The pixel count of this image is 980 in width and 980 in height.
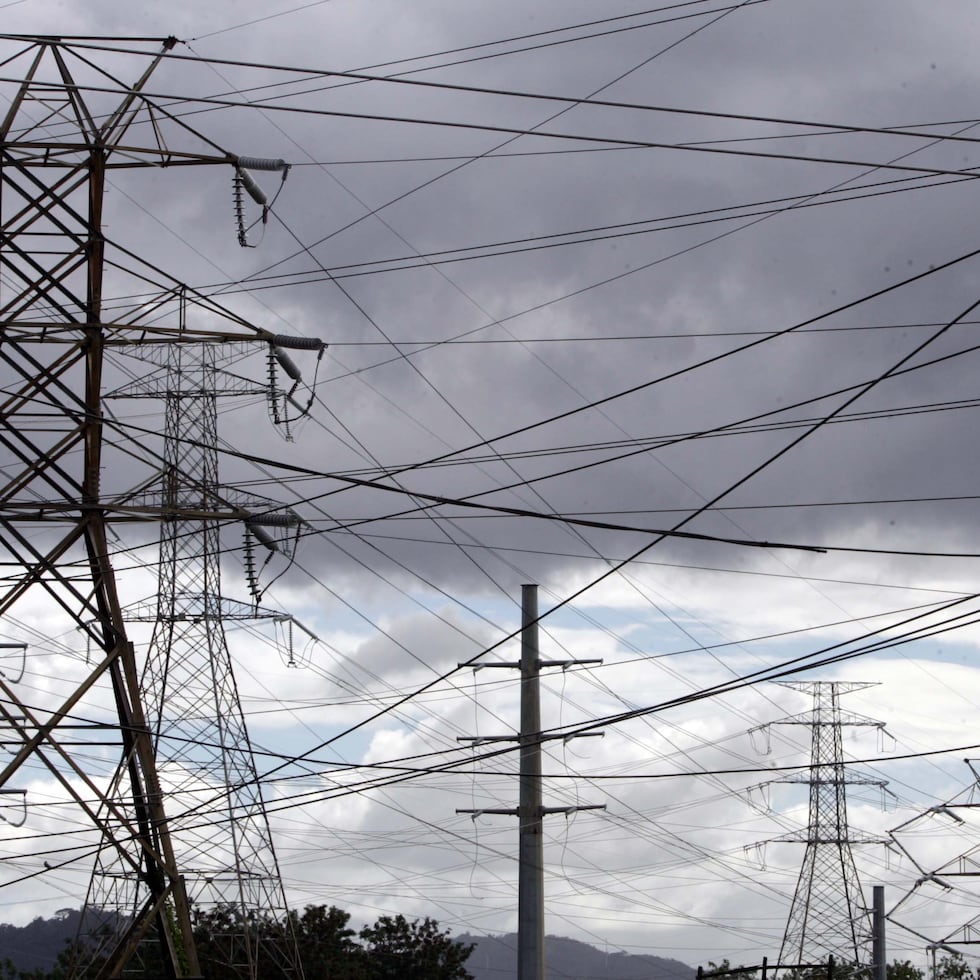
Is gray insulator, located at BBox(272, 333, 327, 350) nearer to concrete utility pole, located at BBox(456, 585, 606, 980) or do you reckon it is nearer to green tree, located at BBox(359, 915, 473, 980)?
concrete utility pole, located at BBox(456, 585, 606, 980)

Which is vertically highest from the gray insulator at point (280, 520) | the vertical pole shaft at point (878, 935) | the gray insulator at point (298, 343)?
the gray insulator at point (298, 343)

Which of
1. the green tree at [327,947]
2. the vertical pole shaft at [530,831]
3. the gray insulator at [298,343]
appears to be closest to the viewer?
the gray insulator at [298,343]

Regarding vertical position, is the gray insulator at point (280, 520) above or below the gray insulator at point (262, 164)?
below

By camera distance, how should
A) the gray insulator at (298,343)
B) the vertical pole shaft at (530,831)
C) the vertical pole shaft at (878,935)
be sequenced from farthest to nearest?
A: the vertical pole shaft at (878,935), the vertical pole shaft at (530,831), the gray insulator at (298,343)

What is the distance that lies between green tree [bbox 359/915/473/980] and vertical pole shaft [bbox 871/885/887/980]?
22045 millimetres

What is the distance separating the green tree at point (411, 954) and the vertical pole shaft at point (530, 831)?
26.4 metres

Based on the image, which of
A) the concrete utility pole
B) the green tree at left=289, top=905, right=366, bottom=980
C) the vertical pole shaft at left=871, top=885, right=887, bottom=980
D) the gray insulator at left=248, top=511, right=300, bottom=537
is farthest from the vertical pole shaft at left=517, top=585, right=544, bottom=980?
the green tree at left=289, top=905, right=366, bottom=980

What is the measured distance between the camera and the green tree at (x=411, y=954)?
55.2m

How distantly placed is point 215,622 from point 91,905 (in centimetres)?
609

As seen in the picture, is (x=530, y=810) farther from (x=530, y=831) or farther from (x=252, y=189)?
(x=252, y=189)

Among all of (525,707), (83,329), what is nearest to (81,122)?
(83,329)

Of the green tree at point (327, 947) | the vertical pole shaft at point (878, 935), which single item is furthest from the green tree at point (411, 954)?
the vertical pole shaft at point (878, 935)

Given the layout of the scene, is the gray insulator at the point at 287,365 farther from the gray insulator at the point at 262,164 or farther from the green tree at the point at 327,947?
the green tree at the point at 327,947

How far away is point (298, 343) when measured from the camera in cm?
2317
